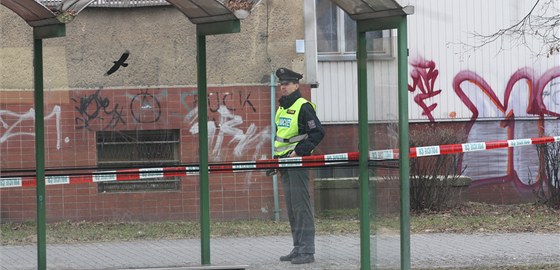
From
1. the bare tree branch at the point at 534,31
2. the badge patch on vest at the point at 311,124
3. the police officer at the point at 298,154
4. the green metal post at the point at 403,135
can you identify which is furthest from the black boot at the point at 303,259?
the bare tree branch at the point at 534,31

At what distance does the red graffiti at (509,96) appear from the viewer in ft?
50.6

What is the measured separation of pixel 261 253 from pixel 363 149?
2670 mm

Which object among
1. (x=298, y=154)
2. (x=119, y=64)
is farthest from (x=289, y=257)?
(x=119, y=64)

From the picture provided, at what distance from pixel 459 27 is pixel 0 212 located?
295 inches

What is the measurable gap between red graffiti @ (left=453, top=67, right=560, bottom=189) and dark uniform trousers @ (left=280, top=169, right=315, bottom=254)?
655cm

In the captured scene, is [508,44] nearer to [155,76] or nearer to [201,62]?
[155,76]

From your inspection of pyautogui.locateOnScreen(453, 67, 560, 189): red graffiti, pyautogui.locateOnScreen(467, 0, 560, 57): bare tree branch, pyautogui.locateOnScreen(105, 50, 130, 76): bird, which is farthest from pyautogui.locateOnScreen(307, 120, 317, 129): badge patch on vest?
pyautogui.locateOnScreen(453, 67, 560, 189): red graffiti

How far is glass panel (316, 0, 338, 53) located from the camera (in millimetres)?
15010

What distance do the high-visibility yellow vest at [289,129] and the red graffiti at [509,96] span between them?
6.35 m

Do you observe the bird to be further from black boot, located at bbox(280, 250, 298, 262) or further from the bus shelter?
black boot, located at bbox(280, 250, 298, 262)

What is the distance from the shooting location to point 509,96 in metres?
15.5

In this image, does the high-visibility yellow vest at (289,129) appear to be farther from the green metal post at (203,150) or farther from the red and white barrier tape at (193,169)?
the green metal post at (203,150)

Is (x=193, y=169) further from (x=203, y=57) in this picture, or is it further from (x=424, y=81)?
(x=424, y=81)

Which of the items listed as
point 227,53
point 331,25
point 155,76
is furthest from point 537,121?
point 155,76
